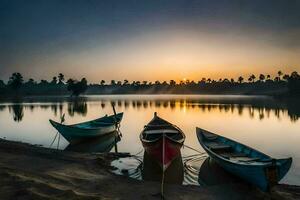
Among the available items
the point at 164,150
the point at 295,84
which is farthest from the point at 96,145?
the point at 295,84

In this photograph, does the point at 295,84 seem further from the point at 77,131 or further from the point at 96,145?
the point at 77,131

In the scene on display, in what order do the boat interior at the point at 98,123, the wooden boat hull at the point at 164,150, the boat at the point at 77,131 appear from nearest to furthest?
the wooden boat hull at the point at 164,150 → the boat at the point at 77,131 → the boat interior at the point at 98,123

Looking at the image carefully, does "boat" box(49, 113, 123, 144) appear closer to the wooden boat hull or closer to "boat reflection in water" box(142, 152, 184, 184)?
"boat reflection in water" box(142, 152, 184, 184)

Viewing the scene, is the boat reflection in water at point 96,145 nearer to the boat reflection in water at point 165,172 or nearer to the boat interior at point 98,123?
the boat interior at point 98,123

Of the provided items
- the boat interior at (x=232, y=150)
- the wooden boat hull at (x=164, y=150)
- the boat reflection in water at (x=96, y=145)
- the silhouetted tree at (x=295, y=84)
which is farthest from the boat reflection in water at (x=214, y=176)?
the silhouetted tree at (x=295, y=84)

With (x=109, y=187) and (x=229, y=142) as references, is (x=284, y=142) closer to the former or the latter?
(x=229, y=142)

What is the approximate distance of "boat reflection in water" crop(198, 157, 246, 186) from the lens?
613 inches

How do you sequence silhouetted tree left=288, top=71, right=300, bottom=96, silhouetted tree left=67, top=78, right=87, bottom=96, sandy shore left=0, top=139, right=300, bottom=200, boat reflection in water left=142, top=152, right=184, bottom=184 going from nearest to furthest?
1. sandy shore left=0, top=139, right=300, bottom=200
2. boat reflection in water left=142, top=152, right=184, bottom=184
3. silhouetted tree left=288, top=71, right=300, bottom=96
4. silhouetted tree left=67, top=78, right=87, bottom=96

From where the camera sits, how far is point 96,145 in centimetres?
2747

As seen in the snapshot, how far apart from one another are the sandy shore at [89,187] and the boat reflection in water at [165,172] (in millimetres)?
2311

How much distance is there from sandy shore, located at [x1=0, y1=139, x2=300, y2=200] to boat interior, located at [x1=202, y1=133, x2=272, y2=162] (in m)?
1.86

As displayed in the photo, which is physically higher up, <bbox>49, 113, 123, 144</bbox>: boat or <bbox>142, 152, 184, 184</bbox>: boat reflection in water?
<bbox>49, 113, 123, 144</bbox>: boat

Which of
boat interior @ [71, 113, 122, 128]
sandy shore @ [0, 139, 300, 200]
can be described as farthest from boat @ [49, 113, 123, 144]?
sandy shore @ [0, 139, 300, 200]

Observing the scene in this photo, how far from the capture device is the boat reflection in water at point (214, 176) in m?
15.6
